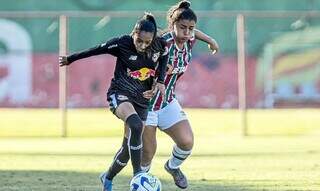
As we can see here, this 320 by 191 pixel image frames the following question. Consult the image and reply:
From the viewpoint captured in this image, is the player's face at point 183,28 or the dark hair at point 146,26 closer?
the dark hair at point 146,26

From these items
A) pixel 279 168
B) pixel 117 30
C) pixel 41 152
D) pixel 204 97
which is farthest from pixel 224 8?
pixel 279 168

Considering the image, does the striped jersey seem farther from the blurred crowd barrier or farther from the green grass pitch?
the blurred crowd barrier

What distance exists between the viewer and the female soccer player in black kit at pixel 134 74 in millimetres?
9688

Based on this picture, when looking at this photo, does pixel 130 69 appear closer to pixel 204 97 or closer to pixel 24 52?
pixel 204 97

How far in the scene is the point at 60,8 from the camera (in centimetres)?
3791

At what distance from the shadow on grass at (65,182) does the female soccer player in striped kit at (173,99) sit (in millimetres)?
460

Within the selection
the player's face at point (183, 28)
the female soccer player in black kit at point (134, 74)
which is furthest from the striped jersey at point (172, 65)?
the female soccer player in black kit at point (134, 74)

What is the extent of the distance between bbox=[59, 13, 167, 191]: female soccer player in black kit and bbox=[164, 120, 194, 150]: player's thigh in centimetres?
70

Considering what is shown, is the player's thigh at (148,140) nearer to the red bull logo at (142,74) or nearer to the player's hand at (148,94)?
the player's hand at (148,94)

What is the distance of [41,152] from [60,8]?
2175 centimetres

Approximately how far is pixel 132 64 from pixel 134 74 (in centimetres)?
12

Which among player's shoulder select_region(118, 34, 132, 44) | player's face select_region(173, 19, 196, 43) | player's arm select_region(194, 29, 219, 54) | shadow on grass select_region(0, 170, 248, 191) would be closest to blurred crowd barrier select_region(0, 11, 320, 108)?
shadow on grass select_region(0, 170, 248, 191)

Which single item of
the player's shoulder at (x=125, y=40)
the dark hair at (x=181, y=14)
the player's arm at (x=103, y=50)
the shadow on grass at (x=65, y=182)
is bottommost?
the shadow on grass at (x=65, y=182)

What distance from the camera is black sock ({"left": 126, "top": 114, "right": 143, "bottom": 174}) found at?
962cm
